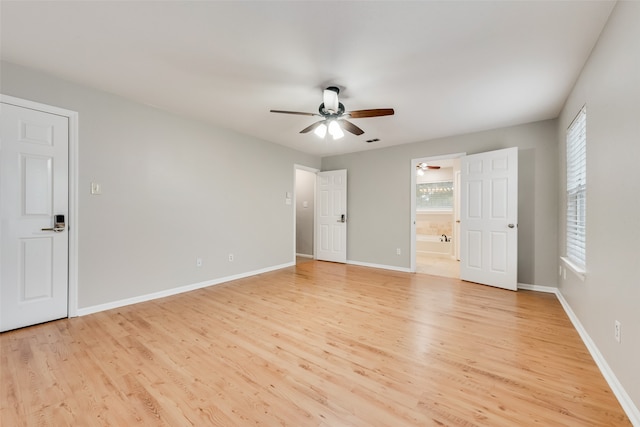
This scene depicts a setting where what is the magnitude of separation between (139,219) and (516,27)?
4.12 metres

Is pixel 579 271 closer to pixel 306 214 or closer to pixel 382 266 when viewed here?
pixel 382 266

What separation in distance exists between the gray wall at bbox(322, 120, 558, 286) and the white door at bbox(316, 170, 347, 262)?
155 mm

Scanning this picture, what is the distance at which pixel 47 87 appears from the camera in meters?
2.61

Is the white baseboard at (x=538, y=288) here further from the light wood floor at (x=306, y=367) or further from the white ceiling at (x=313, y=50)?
the white ceiling at (x=313, y=50)

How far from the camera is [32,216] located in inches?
100

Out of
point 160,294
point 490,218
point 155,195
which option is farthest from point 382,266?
point 155,195

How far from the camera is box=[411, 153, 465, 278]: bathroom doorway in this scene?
632 centimetres

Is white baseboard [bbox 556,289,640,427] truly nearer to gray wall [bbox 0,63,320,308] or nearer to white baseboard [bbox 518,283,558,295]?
white baseboard [bbox 518,283,558,295]

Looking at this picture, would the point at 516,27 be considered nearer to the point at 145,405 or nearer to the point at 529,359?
the point at 529,359

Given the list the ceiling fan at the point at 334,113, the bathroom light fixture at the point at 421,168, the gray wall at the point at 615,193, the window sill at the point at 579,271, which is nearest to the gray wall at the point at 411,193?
the window sill at the point at 579,271

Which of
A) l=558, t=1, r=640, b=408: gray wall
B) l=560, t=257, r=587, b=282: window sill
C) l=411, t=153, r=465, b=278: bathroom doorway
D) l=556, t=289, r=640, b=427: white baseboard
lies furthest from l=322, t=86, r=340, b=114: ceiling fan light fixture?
l=411, t=153, r=465, b=278: bathroom doorway

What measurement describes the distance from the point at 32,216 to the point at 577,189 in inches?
213

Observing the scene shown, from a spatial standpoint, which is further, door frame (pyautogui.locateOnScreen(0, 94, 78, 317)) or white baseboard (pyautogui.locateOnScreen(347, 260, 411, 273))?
white baseboard (pyautogui.locateOnScreen(347, 260, 411, 273))

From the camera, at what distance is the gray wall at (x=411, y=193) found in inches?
149
